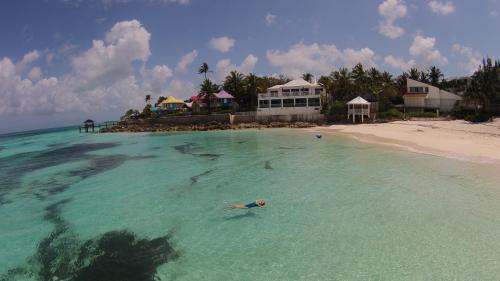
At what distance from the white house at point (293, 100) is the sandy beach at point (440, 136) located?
9415 mm

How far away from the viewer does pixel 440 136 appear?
34781 mm

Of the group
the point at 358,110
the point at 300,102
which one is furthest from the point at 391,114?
the point at 300,102

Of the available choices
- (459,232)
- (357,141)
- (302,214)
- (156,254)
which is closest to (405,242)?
(459,232)

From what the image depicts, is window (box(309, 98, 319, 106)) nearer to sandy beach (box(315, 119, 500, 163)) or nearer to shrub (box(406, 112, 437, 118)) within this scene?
sandy beach (box(315, 119, 500, 163))

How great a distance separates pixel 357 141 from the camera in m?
36.9

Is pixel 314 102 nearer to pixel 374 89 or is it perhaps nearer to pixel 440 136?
pixel 374 89

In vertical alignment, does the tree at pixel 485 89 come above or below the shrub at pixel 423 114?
above

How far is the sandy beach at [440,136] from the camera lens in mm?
26098

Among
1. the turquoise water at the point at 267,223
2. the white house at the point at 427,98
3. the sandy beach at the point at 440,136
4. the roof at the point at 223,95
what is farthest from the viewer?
the roof at the point at 223,95

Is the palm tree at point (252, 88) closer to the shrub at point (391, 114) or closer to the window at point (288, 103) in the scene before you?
the window at point (288, 103)

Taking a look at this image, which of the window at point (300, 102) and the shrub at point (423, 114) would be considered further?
the window at point (300, 102)

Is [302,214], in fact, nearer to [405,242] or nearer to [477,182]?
[405,242]

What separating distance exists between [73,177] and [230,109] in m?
45.4

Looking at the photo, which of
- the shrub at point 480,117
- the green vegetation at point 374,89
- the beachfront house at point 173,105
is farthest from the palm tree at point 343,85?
the beachfront house at point 173,105
